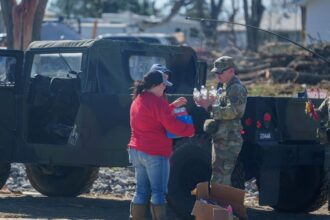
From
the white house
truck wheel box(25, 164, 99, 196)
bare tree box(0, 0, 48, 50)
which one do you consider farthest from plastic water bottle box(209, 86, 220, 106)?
the white house

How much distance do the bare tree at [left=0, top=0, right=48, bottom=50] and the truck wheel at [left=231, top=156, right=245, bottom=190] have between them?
36.3 ft

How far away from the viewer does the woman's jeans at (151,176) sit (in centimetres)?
930

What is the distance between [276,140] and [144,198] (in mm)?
1923

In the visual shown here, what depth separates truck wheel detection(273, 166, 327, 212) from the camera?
11.5 m

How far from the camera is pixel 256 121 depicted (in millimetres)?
10570

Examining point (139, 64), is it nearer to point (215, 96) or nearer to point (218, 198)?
point (215, 96)

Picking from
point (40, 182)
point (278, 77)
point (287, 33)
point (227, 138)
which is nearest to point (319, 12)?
point (278, 77)

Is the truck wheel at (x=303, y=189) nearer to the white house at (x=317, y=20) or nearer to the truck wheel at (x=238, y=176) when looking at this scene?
the truck wheel at (x=238, y=176)

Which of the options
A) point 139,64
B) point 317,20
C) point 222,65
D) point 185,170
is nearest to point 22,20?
point 139,64

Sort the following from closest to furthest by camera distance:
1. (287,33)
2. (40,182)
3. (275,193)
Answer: (275,193)
(40,182)
(287,33)

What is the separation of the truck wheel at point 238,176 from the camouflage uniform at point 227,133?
37 centimetres

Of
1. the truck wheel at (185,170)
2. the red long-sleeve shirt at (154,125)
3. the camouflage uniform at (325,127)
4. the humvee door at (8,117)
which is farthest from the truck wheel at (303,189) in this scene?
the humvee door at (8,117)

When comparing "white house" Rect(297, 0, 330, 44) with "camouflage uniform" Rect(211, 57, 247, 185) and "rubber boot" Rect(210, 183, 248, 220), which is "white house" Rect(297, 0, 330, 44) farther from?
"rubber boot" Rect(210, 183, 248, 220)

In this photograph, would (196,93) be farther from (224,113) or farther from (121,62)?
(121,62)
